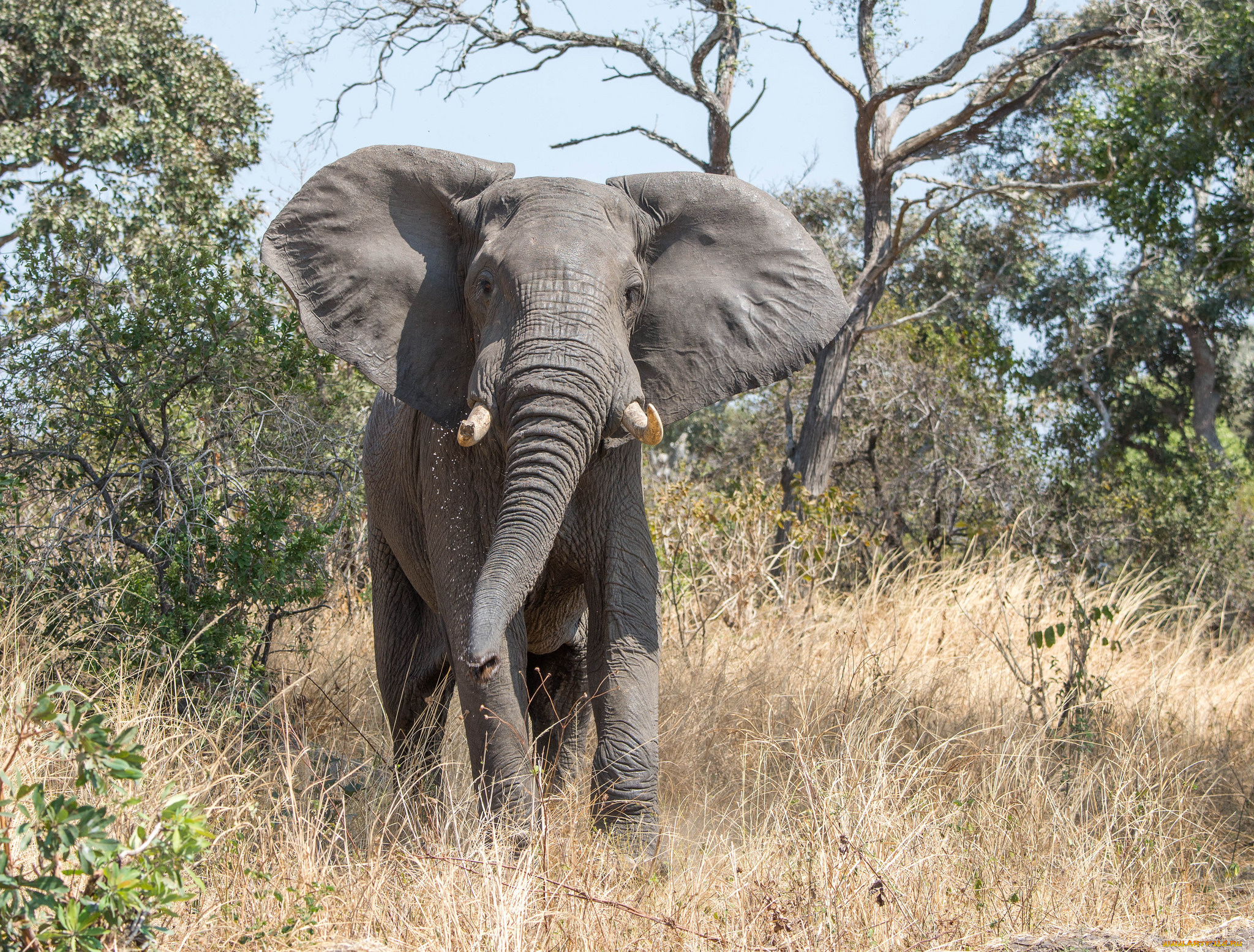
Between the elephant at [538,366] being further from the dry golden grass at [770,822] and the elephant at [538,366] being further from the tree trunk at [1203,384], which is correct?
the tree trunk at [1203,384]

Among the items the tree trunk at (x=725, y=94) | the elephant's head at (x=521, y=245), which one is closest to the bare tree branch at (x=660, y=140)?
the tree trunk at (x=725, y=94)

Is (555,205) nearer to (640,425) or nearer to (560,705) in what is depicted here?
(640,425)

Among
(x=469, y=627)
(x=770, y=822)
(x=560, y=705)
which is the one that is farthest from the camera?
(x=560, y=705)

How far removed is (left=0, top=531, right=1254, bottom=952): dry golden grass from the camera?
3402 mm

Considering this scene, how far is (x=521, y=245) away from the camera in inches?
155

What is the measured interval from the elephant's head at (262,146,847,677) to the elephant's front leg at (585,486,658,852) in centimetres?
46

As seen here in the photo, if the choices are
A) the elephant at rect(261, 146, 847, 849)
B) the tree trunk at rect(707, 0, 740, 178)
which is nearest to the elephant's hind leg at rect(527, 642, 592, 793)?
the elephant at rect(261, 146, 847, 849)

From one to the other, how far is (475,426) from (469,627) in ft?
2.11

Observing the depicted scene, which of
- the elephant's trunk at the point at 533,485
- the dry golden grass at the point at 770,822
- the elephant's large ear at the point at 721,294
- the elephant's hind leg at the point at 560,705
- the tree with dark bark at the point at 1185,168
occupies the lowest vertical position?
the dry golden grass at the point at 770,822

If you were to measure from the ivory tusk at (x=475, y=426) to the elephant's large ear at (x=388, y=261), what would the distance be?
2.05 ft

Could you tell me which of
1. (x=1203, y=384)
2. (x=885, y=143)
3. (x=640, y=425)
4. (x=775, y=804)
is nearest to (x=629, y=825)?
(x=775, y=804)

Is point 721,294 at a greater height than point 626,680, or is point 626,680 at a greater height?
point 721,294

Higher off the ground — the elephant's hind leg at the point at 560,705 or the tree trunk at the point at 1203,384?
the tree trunk at the point at 1203,384

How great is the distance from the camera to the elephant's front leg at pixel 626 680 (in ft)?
13.4
